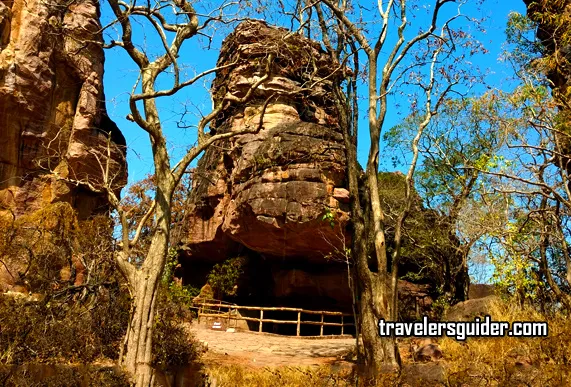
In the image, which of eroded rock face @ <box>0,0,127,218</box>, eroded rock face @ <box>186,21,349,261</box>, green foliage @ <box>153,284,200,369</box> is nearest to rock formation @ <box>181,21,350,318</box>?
eroded rock face @ <box>186,21,349,261</box>

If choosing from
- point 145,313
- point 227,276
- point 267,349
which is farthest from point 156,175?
point 227,276

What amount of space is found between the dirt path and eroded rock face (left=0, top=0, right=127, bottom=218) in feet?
21.7

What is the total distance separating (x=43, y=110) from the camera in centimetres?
1825

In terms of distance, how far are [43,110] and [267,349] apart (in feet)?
42.0

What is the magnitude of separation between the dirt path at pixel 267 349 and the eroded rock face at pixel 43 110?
662cm

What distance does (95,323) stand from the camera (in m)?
8.98

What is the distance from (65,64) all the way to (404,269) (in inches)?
641

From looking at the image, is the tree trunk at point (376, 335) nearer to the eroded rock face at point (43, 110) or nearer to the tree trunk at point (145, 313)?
the tree trunk at point (145, 313)

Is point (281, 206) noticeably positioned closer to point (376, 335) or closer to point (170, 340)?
point (170, 340)

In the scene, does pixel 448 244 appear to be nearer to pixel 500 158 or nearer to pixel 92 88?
pixel 500 158

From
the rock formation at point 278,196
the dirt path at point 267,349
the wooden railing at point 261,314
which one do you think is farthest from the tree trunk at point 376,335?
the wooden railing at point 261,314

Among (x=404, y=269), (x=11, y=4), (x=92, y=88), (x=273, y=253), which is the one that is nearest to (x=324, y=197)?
(x=273, y=253)

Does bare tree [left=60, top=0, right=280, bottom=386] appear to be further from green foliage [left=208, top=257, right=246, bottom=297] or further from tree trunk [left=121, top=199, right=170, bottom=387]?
green foliage [left=208, top=257, right=246, bottom=297]

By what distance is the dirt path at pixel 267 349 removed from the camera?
1052 cm
